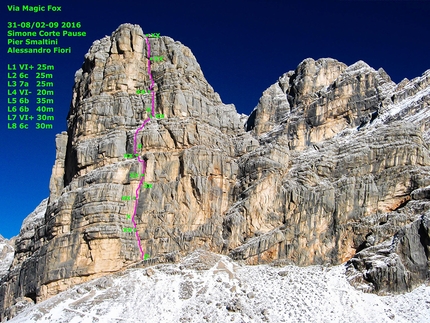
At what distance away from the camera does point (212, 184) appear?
78.4 meters

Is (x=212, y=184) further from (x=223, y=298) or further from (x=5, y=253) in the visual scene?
(x=5, y=253)

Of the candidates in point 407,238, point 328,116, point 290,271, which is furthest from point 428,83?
point 290,271

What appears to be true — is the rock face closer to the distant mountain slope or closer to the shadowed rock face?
the shadowed rock face

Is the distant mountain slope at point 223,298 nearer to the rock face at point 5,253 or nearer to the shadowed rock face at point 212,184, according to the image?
the shadowed rock face at point 212,184

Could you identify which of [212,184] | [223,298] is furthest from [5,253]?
[223,298]

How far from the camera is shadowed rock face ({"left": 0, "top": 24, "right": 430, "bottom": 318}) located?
69125 millimetres

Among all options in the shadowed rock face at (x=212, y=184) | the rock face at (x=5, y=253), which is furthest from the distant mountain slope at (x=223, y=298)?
the rock face at (x=5, y=253)

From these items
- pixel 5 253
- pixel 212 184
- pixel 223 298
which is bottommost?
pixel 223 298

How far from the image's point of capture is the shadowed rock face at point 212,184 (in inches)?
2721

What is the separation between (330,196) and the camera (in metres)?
72.4

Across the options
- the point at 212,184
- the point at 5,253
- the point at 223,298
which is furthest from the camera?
the point at 5,253

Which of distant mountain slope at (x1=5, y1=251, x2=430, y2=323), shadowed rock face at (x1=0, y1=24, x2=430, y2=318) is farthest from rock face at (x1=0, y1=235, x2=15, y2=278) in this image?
distant mountain slope at (x1=5, y1=251, x2=430, y2=323)

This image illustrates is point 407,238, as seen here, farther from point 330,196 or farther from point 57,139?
point 57,139

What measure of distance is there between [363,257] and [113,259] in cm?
3136
